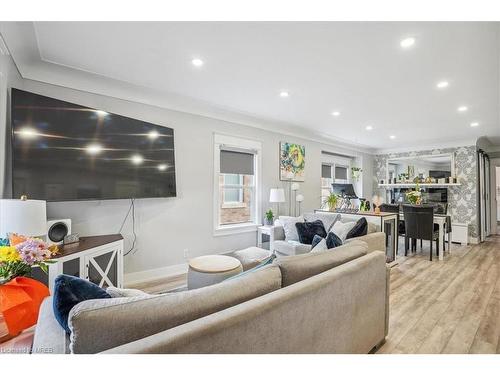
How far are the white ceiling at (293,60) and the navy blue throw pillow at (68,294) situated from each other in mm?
1864

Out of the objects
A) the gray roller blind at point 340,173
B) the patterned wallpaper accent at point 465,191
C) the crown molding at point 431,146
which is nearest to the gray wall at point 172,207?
the gray roller blind at point 340,173

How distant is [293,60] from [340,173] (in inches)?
193

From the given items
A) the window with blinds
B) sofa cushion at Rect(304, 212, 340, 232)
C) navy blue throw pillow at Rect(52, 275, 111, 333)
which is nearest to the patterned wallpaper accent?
sofa cushion at Rect(304, 212, 340, 232)

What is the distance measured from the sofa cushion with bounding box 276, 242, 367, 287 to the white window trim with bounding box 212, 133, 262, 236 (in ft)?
8.06

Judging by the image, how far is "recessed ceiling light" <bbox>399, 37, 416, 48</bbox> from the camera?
1.96 m

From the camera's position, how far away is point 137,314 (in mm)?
872

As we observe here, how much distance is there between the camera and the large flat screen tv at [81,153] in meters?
2.08

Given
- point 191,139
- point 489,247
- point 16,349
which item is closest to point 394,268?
point 489,247

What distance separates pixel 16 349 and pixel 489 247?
7.61 metres

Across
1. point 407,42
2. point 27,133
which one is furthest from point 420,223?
point 27,133

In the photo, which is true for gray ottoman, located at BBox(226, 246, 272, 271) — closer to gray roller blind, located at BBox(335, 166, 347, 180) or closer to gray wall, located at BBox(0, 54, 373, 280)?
gray wall, located at BBox(0, 54, 373, 280)

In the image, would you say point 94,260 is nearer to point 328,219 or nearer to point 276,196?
point 276,196
